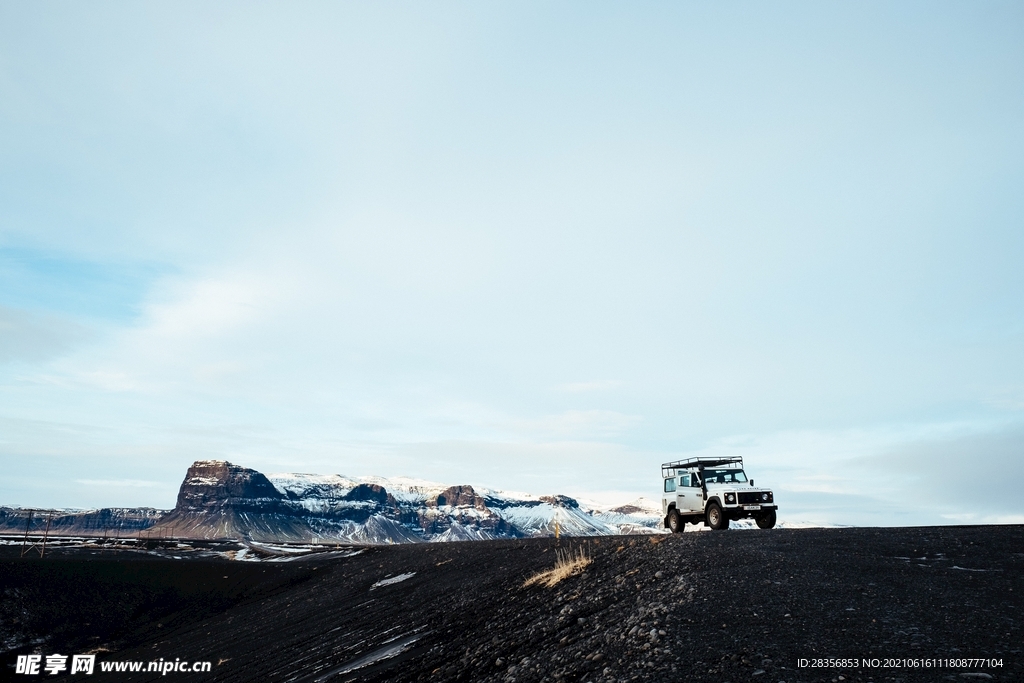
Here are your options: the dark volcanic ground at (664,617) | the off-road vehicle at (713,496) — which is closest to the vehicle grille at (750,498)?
the off-road vehicle at (713,496)

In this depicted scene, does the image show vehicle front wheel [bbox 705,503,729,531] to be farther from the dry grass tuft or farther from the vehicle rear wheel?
the dry grass tuft

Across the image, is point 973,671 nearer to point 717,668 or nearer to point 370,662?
point 717,668

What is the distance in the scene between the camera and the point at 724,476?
81.2 feet

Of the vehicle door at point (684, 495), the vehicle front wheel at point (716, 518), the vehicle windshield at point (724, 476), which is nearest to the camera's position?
the vehicle front wheel at point (716, 518)

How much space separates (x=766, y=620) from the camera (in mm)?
8664

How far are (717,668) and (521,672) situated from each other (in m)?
2.91

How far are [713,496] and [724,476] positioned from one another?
1.21 metres

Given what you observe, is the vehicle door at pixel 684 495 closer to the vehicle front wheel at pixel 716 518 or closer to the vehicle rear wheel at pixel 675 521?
the vehicle rear wheel at pixel 675 521

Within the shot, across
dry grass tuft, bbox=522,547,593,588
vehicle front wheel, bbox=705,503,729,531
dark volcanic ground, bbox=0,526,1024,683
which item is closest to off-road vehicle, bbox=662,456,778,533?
vehicle front wheel, bbox=705,503,729,531

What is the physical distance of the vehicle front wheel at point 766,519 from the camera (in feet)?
78.4

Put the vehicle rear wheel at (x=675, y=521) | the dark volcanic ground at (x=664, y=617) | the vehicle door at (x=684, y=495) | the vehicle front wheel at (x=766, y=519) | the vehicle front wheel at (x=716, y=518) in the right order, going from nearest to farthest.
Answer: the dark volcanic ground at (x=664, y=617) → the vehicle front wheel at (x=716, y=518) → the vehicle front wheel at (x=766, y=519) → the vehicle door at (x=684, y=495) → the vehicle rear wheel at (x=675, y=521)

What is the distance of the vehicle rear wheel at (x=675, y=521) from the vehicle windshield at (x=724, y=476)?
2.15 meters

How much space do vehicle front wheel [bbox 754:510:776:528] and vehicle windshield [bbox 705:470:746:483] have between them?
136 cm

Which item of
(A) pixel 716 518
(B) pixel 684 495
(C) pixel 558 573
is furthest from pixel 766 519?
(C) pixel 558 573
